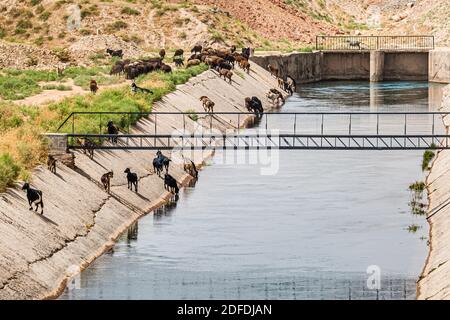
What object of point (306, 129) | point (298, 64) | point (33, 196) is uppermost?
point (298, 64)

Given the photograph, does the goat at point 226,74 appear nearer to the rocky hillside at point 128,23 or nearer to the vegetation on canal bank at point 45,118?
the vegetation on canal bank at point 45,118

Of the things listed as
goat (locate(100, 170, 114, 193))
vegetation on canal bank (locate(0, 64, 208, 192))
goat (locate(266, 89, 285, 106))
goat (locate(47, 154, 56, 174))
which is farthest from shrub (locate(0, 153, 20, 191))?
goat (locate(266, 89, 285, 106))

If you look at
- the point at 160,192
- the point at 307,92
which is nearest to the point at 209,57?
the point at 307,92

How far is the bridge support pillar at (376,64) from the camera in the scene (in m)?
139

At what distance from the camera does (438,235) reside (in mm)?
54500

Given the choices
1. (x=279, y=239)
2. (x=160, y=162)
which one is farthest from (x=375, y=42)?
(x=279, y=239)

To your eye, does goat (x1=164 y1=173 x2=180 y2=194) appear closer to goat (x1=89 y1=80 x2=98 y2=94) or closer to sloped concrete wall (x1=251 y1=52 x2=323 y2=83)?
goat (x1=89 y1=80 x2=98 y2=94)

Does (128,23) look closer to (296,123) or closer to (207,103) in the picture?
(296,123)

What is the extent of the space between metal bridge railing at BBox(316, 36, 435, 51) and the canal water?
66578 mm

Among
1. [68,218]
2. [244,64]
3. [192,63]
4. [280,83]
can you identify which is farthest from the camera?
[280,83]

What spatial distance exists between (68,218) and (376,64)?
89340mm

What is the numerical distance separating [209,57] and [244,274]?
6543 centimetres

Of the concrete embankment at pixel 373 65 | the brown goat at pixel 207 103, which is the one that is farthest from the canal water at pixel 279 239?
the concrete embankment at pixel 373 65

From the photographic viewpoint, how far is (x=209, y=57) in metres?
113
